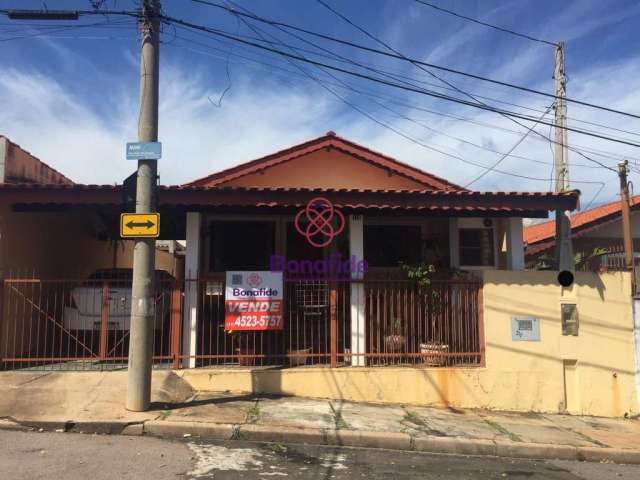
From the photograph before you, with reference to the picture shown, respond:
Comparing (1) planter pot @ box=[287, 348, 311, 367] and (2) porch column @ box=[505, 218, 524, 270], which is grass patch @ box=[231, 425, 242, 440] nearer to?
(1) planter pot @ box=[287, 348, 311, 367]

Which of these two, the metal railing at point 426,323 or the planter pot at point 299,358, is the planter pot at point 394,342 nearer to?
the metal railing at point 426,323

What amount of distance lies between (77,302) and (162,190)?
7.62ft

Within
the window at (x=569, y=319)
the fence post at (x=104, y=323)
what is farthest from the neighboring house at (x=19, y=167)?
the window at (x=569, y=319)

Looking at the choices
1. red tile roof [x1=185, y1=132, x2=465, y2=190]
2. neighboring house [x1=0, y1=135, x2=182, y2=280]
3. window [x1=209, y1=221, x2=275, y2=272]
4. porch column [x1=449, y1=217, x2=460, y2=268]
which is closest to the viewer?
neighboring house [x1=0, y1=135, x2=182, y2=280]

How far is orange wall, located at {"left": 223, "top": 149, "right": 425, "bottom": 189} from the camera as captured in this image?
13188 mm

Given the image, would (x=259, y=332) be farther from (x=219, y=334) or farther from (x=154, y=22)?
(x=154, y=22)

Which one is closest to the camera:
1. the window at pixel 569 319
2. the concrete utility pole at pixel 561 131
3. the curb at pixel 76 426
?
the curb at pixel 76 426

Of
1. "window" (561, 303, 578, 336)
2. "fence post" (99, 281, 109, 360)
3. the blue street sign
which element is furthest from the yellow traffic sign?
"window" (561, 303, 578, 336)

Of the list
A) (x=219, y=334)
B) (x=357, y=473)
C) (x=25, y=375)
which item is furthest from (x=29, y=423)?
(x=357, y=473)

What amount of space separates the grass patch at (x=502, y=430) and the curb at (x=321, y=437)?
0.24 m

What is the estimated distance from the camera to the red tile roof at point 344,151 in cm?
1307

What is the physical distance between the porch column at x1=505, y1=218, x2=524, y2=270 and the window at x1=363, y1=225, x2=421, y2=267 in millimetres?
2067

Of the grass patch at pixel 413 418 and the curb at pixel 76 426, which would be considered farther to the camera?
the grass patch at pixel 413 418

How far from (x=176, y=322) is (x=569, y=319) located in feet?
20.8
